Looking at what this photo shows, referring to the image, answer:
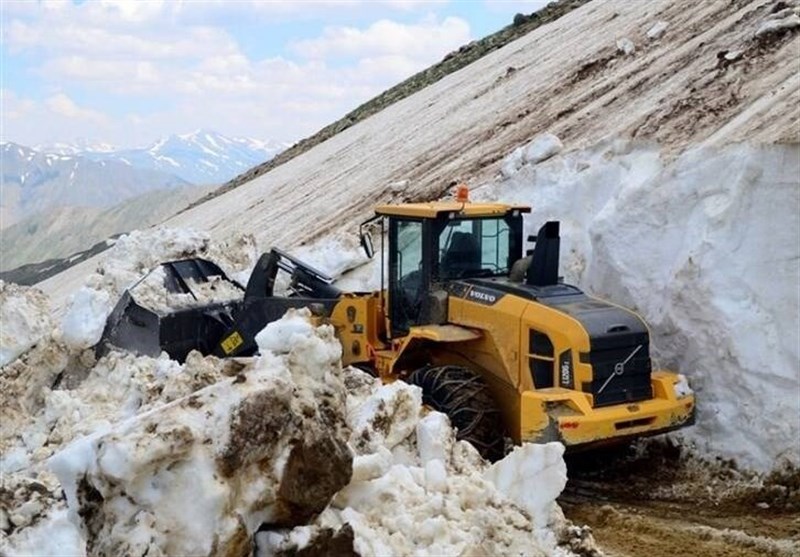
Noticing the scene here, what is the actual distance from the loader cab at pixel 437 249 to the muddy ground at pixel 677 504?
1.78m

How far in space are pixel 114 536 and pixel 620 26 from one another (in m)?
16.0

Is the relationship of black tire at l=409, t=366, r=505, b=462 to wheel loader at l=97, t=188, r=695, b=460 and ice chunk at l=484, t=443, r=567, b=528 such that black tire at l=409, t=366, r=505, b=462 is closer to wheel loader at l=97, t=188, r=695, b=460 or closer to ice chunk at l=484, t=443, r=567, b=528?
wheel loader at l=97, t=188, r=695, b=460

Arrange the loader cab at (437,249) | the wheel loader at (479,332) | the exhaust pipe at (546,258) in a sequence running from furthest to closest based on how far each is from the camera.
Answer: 1. the loader cab at (437,249)
2. the exhaust pipe at (546,258)
3. the wheel loader at (479,332)

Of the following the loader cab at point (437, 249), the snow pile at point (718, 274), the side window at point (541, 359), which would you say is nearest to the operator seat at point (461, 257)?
the loader cab at point (437, 249)

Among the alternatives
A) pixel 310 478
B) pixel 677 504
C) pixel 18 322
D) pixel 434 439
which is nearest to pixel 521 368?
pixel 677 504

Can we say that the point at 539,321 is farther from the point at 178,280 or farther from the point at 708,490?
the point at 178,280

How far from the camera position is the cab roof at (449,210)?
9.02 m

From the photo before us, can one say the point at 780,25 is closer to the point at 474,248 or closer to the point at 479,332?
the point at 474,248

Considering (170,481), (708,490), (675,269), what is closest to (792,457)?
(708,490)

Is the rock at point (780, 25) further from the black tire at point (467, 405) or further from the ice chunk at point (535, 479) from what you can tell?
the ice chunk at point (535, 479)

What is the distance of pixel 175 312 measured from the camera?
1036 centimetres

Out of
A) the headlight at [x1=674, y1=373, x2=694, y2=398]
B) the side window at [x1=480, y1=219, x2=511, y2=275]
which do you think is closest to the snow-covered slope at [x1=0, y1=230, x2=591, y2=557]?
the side window at [x1=480, y1=219, x2=511, y2=275]

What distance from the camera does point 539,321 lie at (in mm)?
8367

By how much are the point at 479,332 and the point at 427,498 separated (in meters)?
3.19
